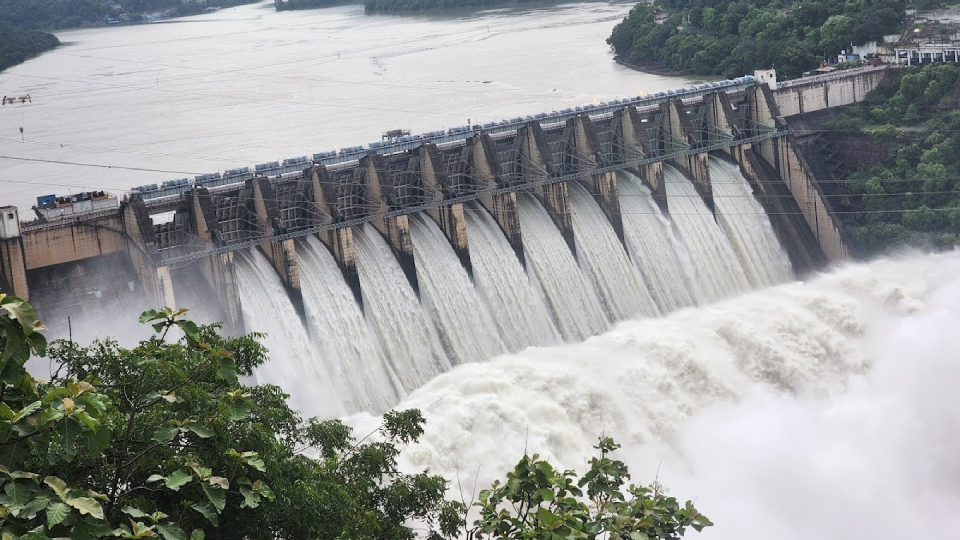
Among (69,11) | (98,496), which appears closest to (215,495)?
(98,496)

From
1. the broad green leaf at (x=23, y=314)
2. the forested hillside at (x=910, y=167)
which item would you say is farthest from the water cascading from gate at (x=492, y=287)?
the broad green leaf at (x=23, y=314)

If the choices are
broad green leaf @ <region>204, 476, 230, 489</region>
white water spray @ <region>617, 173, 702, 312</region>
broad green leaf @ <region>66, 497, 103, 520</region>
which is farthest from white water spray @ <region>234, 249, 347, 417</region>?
broad green leaf @ <region>66, 497, 103, 520</region>

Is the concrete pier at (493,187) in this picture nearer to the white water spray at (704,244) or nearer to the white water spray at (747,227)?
the white water spray at (704,244)

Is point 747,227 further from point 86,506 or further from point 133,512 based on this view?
point 86,506

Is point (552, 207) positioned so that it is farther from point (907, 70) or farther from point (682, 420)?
point (907, 70)

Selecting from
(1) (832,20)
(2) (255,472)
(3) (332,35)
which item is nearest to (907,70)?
(1) (832,20)
